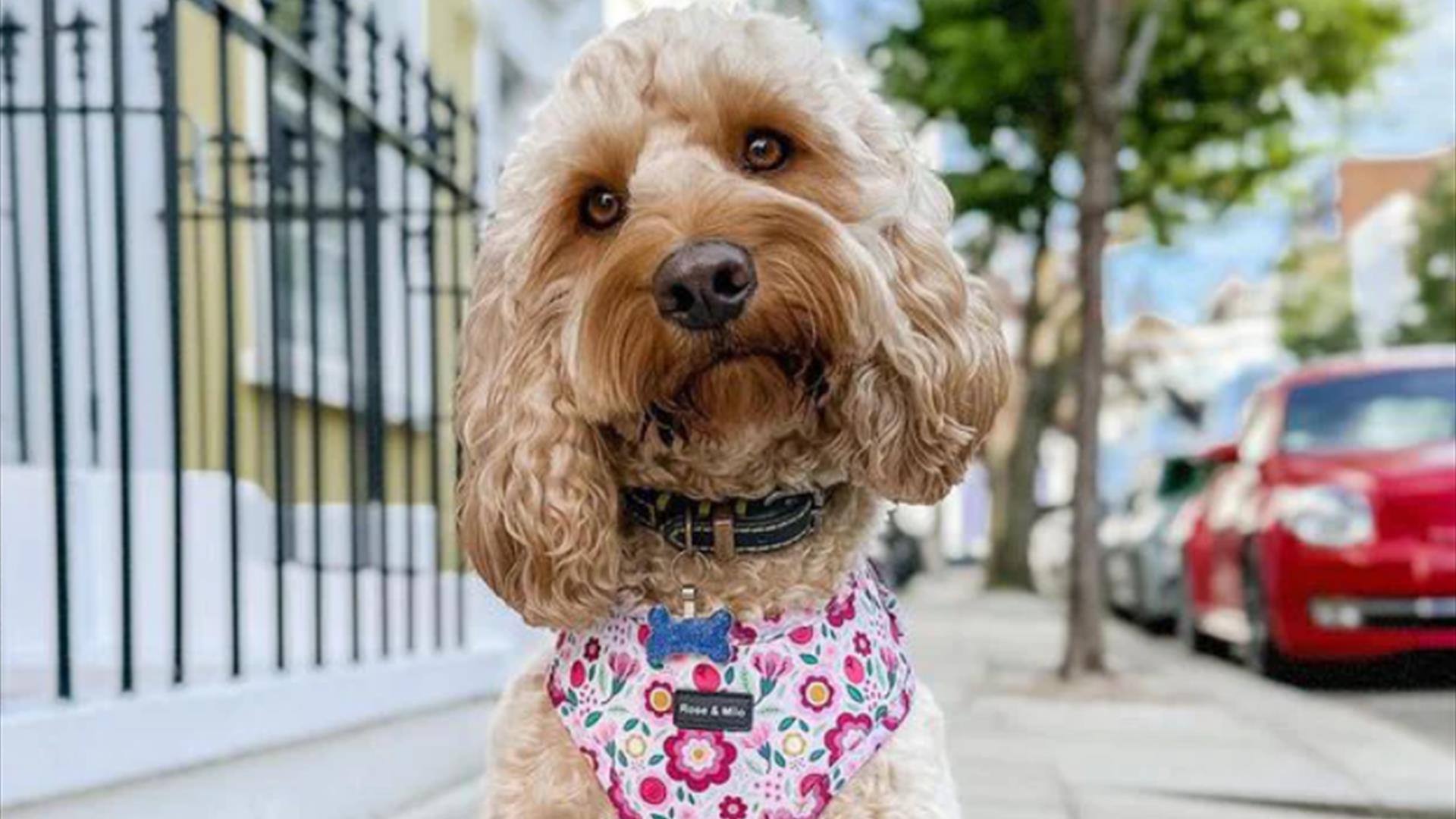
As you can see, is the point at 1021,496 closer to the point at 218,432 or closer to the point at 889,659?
the point at 218,432

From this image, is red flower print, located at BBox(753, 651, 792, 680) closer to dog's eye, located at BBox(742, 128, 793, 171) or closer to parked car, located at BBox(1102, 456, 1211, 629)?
dog's eye, located at BBox(742, 128, 793, 171)

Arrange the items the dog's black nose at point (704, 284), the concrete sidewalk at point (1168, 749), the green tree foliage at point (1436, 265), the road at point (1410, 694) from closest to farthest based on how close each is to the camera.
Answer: the dog's black nose at point (704, 284) < the concrete sidewalk at point (1168, 749) < the road at point (1410, 694) < the green tree foliage at point (1436, 265)

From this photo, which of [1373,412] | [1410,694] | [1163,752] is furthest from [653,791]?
[1373,412]

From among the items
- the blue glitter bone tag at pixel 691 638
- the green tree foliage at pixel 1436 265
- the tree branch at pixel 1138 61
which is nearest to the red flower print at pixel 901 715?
the blue glitter bone tag at pixel 691 638

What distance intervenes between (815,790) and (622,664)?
294 mm

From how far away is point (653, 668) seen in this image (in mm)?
2186

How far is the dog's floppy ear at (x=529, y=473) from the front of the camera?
6.89ft

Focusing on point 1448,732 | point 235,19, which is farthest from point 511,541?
point 1448,732

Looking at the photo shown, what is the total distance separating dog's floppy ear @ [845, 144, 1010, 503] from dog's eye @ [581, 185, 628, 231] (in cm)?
33

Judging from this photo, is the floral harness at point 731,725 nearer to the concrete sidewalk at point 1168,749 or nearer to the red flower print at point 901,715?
the red flower print at point 901,715

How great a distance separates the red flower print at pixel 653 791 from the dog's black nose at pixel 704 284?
0.62 metres

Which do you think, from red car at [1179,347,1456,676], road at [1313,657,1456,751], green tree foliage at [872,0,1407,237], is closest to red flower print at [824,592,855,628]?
road at [1313,657,1456,751]

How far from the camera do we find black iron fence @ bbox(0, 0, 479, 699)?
10.6 ft

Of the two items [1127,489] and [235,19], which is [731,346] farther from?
[1127,489]
